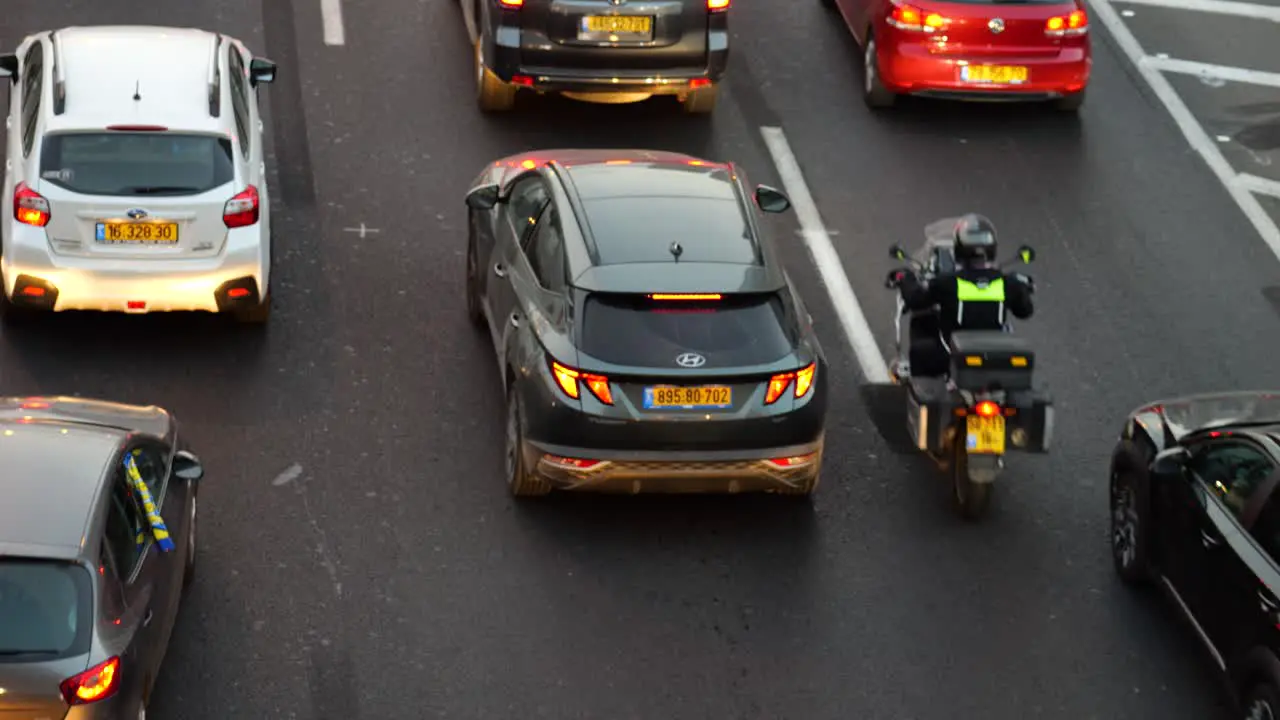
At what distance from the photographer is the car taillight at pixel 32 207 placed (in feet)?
47.3

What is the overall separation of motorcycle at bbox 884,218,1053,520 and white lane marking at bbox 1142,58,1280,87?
7693 mm

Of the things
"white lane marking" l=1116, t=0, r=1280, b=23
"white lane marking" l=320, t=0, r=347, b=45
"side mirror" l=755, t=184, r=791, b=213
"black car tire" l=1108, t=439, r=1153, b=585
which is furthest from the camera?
"white lane marking" l=1116, t=0, r=1280, b=23

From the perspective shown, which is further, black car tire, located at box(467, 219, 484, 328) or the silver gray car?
black car tire, located at box(467, 219, 484, 328)

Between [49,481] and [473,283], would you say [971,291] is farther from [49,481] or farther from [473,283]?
[49,481]

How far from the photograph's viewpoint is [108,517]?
10.4m

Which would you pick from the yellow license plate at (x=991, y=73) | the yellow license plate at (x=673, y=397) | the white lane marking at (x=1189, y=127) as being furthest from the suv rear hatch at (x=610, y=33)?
the yellow license plate at (x=673, y=397)

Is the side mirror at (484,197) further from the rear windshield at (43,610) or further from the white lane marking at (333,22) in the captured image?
the white lane marking at (333,22)

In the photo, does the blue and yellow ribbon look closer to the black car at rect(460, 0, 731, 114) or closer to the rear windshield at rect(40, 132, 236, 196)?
the rear windshield at rect(40, 132, 236, 196)

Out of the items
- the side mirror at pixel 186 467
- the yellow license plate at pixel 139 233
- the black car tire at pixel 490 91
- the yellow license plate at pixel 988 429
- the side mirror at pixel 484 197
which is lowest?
the black car tire at pixel 490 91

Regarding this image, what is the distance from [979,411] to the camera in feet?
42.8

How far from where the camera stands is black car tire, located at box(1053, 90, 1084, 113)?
63.4 ft

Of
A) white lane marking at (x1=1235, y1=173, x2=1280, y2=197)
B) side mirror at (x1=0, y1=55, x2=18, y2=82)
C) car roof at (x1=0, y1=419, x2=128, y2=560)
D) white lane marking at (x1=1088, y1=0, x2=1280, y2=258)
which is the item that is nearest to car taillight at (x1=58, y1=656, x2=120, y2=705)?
car roof at (x1=0, y1=419, x2=128, y2=560)

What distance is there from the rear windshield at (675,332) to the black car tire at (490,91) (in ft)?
19.6

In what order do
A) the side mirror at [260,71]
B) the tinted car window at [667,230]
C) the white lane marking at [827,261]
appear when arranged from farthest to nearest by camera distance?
the side mirror at [260,71]
the white lane marking at [827,261]
the tinted car window at [667,230]
